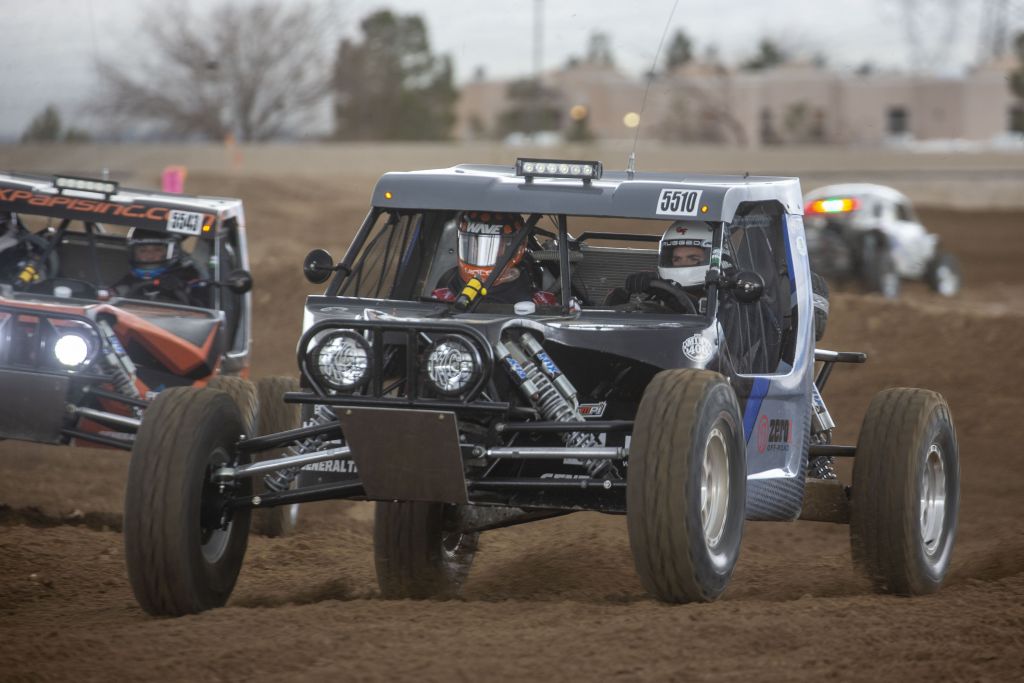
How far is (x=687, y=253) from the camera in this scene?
727 centimetres

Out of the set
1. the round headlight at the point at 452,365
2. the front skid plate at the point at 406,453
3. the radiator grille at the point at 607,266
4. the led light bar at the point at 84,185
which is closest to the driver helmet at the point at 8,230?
the led light bar at the point at 84,185

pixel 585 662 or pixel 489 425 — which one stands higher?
pixel 489 425

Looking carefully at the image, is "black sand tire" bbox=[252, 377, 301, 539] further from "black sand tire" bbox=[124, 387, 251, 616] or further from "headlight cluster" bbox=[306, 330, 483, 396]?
"headlight cluster" bbox=[306, 330, 483, 396]

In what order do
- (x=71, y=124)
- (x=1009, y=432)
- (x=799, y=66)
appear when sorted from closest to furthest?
(x=1009, y=432) → (x=71, y=124) → (x=799, y=66)

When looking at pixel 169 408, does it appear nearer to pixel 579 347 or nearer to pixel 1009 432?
pixel 579 347

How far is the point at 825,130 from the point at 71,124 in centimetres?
4380

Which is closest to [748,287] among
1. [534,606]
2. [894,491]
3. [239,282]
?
[894,491]

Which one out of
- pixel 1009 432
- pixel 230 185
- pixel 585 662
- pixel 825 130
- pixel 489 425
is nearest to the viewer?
pixel 585 662

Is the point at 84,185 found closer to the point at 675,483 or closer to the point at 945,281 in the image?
the point at 675,483

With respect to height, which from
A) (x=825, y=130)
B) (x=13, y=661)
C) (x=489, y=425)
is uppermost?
(x=825, y=130)

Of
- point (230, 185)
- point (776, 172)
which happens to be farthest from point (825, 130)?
point (230, 185)

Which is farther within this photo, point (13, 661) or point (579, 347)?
point (579, 347)

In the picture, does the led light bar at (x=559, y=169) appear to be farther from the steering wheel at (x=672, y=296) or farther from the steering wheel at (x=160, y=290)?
the steering wheel at (x=160, y=290)

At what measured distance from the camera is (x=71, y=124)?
28.9m
